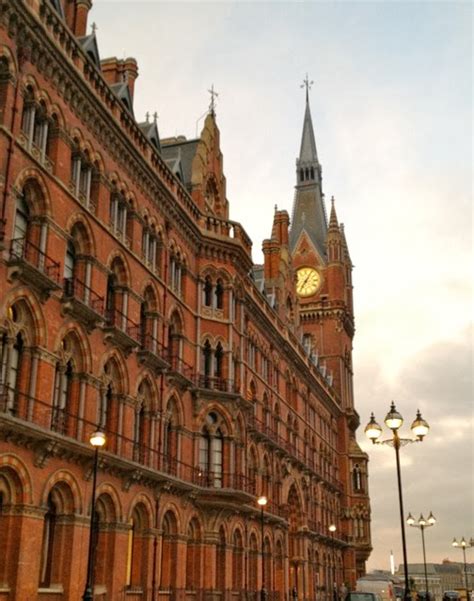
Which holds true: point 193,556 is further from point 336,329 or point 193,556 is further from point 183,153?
point 336,329

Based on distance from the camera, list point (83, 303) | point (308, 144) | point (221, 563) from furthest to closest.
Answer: point (308, 144), point (221, 563), point (83, 303)

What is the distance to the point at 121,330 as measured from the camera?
33.3m

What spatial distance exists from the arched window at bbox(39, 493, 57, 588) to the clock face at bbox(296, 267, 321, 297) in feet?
212

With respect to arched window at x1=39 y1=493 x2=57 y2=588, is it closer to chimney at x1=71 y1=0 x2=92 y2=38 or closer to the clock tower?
chimney at x1=71 y1=0 x2=92 y2=38

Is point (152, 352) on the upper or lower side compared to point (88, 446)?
upper

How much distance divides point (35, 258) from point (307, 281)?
6566 cm

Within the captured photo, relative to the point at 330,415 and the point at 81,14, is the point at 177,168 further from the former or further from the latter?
the point at 330,415

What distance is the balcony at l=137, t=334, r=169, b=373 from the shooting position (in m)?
35.5

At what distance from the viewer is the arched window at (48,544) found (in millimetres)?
27719

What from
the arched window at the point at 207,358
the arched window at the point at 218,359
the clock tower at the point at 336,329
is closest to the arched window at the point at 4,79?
the arched window at the point at 207,358

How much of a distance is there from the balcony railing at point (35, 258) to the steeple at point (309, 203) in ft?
217

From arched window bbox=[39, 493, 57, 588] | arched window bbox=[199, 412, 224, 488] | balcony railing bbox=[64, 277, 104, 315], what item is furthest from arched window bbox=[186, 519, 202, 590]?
balcony railing bbox=[64, 277, 104, 315]

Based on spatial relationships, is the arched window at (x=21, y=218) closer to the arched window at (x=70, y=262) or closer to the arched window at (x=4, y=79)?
the arched window at (x=70, y=262)

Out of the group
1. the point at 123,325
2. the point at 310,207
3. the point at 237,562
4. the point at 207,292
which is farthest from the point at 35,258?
the point at 310,207
